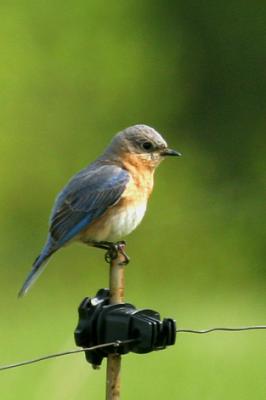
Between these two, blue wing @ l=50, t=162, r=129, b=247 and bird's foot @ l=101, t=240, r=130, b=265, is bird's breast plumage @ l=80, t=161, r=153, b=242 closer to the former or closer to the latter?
blue wing @ l=50, t=162, r=129, b=247

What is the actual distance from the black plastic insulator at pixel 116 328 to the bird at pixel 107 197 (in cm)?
121

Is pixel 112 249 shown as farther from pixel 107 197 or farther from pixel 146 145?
pixel 146 145

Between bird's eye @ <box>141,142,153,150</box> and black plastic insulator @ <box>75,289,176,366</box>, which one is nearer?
black plastic insulator @ <box>75,289,176,366</box>

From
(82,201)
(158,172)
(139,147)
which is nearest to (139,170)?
(139,147)

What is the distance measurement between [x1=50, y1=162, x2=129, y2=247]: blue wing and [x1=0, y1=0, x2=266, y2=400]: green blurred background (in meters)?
1.71

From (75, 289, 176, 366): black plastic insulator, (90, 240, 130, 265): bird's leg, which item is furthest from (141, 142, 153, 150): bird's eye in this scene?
(75, 289, 176, 366): black plastic insulator

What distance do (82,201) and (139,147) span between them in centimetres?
41

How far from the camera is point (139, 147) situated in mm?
5770

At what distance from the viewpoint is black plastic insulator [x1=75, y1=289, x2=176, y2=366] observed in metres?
3.96

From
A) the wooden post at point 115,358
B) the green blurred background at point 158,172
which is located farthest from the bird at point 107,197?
the green blurred background at point 158,172

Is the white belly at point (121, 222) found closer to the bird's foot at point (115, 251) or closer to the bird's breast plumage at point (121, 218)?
the bird's breast plumage at point (121, 218)

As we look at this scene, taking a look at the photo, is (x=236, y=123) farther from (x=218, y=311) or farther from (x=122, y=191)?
(x=122, y=191)

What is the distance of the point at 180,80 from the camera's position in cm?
1466

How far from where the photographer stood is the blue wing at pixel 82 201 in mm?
5449
